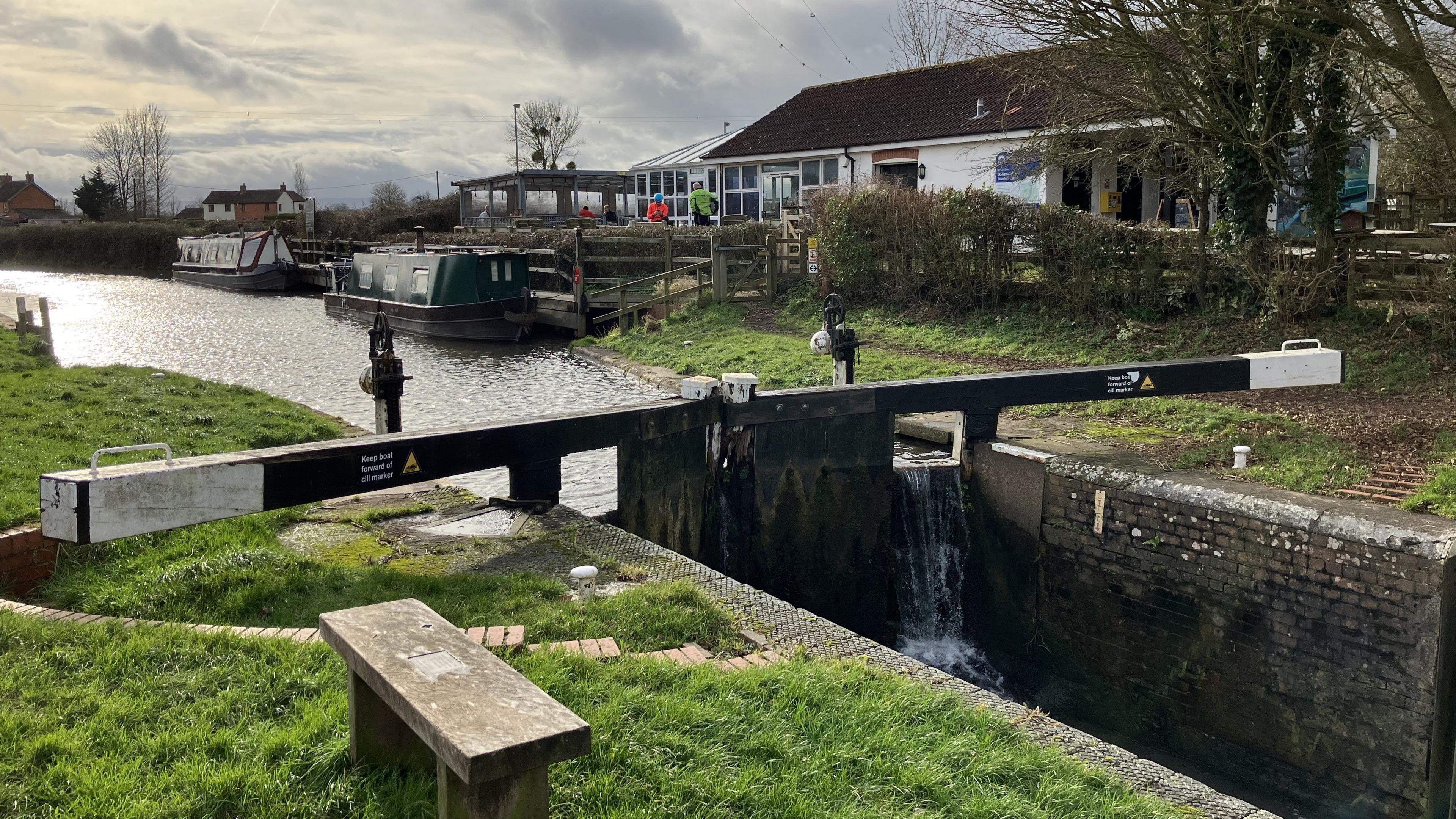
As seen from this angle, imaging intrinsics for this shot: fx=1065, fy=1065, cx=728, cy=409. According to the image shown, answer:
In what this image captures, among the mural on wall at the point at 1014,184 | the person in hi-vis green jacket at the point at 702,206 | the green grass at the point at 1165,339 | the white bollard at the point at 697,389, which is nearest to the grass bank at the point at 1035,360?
the green grass at the point at 1165,339

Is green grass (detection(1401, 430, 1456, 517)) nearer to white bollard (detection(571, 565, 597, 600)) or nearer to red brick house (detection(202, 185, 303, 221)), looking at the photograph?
white bollard (detection(571, 565, 597, 600))

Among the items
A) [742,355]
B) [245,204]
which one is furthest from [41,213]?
[742,355]

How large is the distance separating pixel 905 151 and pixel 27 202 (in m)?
109

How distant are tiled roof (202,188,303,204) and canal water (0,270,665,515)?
230 ft

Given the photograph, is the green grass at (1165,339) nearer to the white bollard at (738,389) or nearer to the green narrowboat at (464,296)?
the white bollard at (738,389)

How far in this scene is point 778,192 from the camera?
29.2 m

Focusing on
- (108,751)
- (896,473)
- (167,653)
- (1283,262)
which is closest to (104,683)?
(167,653)

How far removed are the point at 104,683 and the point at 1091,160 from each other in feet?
48.9

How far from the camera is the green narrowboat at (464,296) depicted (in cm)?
2372

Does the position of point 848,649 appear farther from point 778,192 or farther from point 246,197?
point 246,197

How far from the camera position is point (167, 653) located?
4.27m

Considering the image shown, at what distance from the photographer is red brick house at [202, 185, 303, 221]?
9850cm

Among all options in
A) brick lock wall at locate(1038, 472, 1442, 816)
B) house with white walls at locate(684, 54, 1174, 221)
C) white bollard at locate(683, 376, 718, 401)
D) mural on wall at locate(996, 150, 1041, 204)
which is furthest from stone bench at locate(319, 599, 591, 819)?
mural on wall at locate(996, 150, 1041, 204)

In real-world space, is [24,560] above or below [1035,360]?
below
